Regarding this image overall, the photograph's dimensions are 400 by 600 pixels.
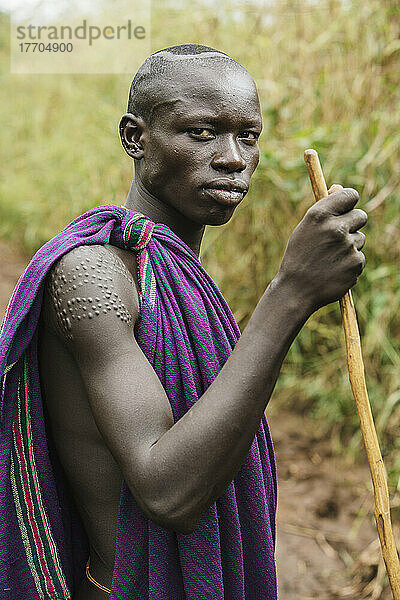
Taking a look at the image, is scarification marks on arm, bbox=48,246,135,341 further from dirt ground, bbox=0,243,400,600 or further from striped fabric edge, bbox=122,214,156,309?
dirt ground, bbox=0,243,400,600

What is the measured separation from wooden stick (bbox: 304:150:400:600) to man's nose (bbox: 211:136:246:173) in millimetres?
119

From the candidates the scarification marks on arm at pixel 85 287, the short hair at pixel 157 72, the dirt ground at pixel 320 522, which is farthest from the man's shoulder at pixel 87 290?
the dirt ground at pixel 320 522

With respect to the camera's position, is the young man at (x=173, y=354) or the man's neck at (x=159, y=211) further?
the man's neck at (x=159, y=211)

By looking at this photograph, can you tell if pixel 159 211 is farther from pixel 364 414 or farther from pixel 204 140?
pixel 364 414

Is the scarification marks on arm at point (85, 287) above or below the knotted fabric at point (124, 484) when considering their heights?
above

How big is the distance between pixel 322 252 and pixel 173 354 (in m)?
0.31

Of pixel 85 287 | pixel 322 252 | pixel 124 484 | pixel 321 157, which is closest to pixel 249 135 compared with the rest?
pixel 322 252

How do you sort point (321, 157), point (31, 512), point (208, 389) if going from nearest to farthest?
point (208, 389), point (31, 512), point (321, 157)

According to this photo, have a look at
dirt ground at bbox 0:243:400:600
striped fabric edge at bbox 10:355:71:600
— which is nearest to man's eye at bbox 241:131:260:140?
striped fabric edge at bbox 10:355:71:600

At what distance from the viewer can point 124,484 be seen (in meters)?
1.25

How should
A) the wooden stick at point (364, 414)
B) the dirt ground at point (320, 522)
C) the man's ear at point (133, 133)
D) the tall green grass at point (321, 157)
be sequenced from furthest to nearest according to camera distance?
the tall green grass at point (321, 157) < the dirt ground at point (320, 522) < the man's ear at point (133, 133) < the wooden stick at point (364, 414)

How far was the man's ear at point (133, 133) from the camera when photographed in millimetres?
1335

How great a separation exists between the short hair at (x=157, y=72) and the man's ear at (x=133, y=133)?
0.04 feet

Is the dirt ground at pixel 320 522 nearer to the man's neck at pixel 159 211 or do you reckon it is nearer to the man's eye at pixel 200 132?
the man's neck at pixel 159 211
